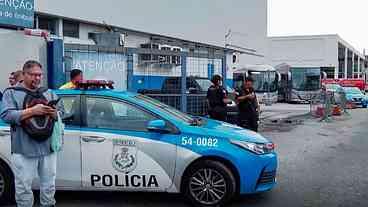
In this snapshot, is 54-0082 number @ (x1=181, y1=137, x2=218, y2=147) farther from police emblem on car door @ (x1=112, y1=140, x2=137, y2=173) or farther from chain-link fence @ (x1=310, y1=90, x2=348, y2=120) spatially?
chain-link fence @ (x1=310, y1=90, x2=348, y2=120)

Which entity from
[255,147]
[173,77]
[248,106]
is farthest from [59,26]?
[255,147]

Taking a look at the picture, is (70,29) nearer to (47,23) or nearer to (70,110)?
(47,23)

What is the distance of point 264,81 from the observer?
37625mm

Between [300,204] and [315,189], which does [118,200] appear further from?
[315,189]

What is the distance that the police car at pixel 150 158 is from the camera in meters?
6.64

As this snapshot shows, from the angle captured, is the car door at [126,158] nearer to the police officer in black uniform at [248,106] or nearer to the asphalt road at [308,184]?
the asphalt road at [308,184]

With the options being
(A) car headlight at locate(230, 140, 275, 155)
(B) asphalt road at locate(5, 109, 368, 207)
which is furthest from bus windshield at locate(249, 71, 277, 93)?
(A) car headlight at locate(230, 140, 275, 155)

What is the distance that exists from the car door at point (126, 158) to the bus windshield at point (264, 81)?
31.1m

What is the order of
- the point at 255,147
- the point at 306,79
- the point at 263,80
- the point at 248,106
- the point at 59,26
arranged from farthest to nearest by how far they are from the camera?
the point at 306,79 → the point at 263,80 → the point at 59,26 → the point at 248,106 → the point at 255,147

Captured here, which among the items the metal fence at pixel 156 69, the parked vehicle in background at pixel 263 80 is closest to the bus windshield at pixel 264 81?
the parked vehicle in background at pixel 263 80

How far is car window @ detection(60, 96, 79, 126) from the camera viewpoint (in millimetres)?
6793

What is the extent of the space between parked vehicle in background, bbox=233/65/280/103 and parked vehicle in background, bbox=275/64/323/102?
2852 mm

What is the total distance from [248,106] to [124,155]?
16.1ft

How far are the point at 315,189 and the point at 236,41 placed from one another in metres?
35.7
